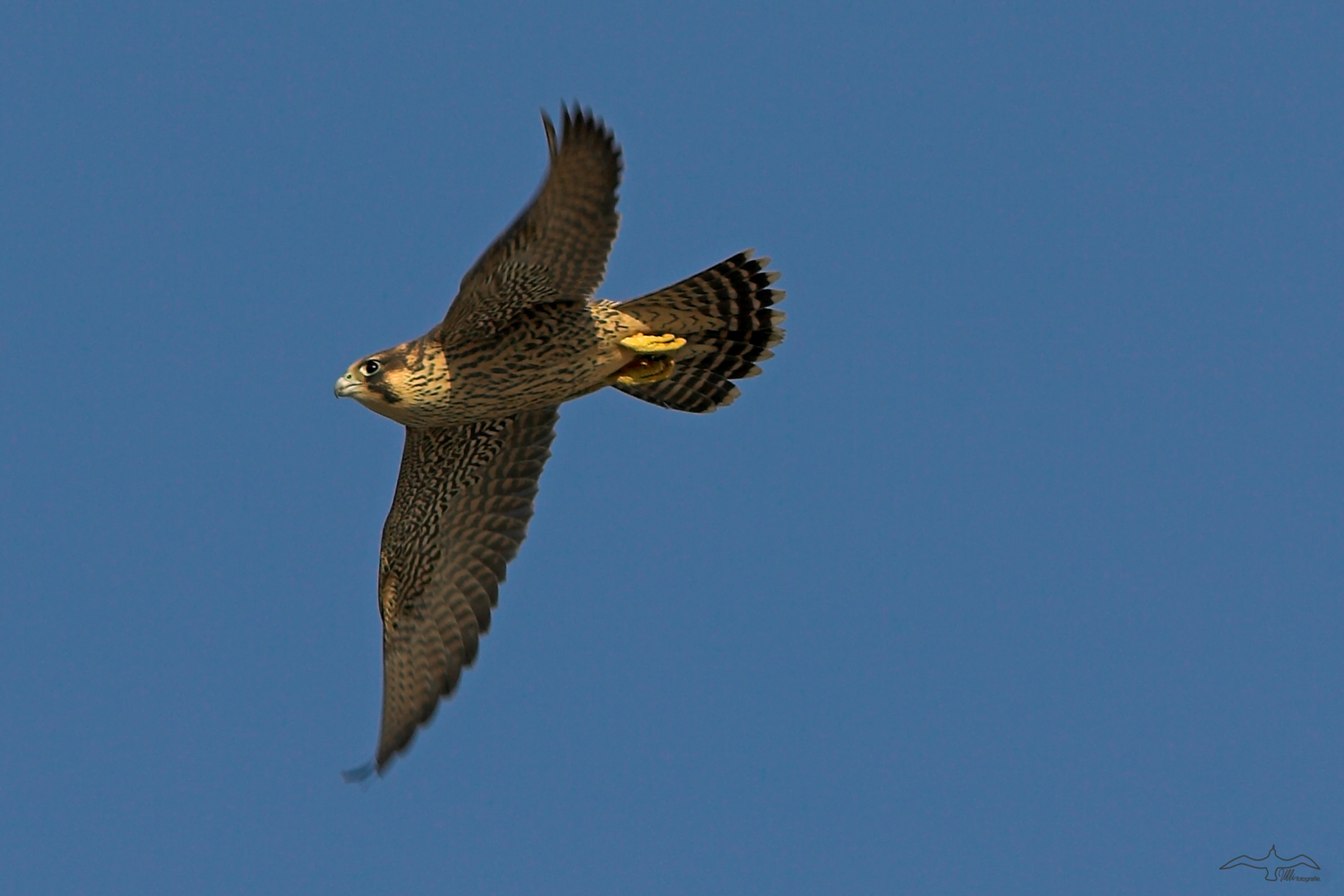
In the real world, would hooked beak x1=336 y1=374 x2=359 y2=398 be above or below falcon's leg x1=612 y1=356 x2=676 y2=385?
below

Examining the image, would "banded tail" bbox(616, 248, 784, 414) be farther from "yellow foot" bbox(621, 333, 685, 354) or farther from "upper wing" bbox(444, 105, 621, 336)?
"upper wing" bbox(444, 105, 621, 336)

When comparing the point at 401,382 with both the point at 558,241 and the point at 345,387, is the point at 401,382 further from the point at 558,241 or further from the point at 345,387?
the point at 558,241

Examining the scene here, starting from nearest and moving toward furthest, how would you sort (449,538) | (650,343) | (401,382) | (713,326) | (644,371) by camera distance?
(401,382)
(650,343)
(644,371)
(713,326)
(449,538)

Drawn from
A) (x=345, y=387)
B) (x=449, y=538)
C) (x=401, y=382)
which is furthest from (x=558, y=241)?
(x=449, y=538)

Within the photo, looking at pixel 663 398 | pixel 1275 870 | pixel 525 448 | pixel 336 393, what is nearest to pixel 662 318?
pixel 663 398

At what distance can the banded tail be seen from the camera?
10812mm

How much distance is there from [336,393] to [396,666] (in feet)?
8.04

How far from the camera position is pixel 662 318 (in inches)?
428

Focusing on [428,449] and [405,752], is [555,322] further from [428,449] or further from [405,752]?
[405,752]

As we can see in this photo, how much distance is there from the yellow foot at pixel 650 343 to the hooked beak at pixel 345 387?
1677 millimetres

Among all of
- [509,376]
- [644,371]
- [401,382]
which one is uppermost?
[644,371]

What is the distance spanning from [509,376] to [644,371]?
3.08 feet

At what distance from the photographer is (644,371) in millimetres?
10898

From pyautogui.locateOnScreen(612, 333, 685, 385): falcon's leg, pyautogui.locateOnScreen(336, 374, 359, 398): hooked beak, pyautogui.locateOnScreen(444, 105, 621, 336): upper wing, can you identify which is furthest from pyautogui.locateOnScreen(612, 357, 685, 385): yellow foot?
pyautogui.locateOnScreen(336, 374, 359, 398): hooked beak
